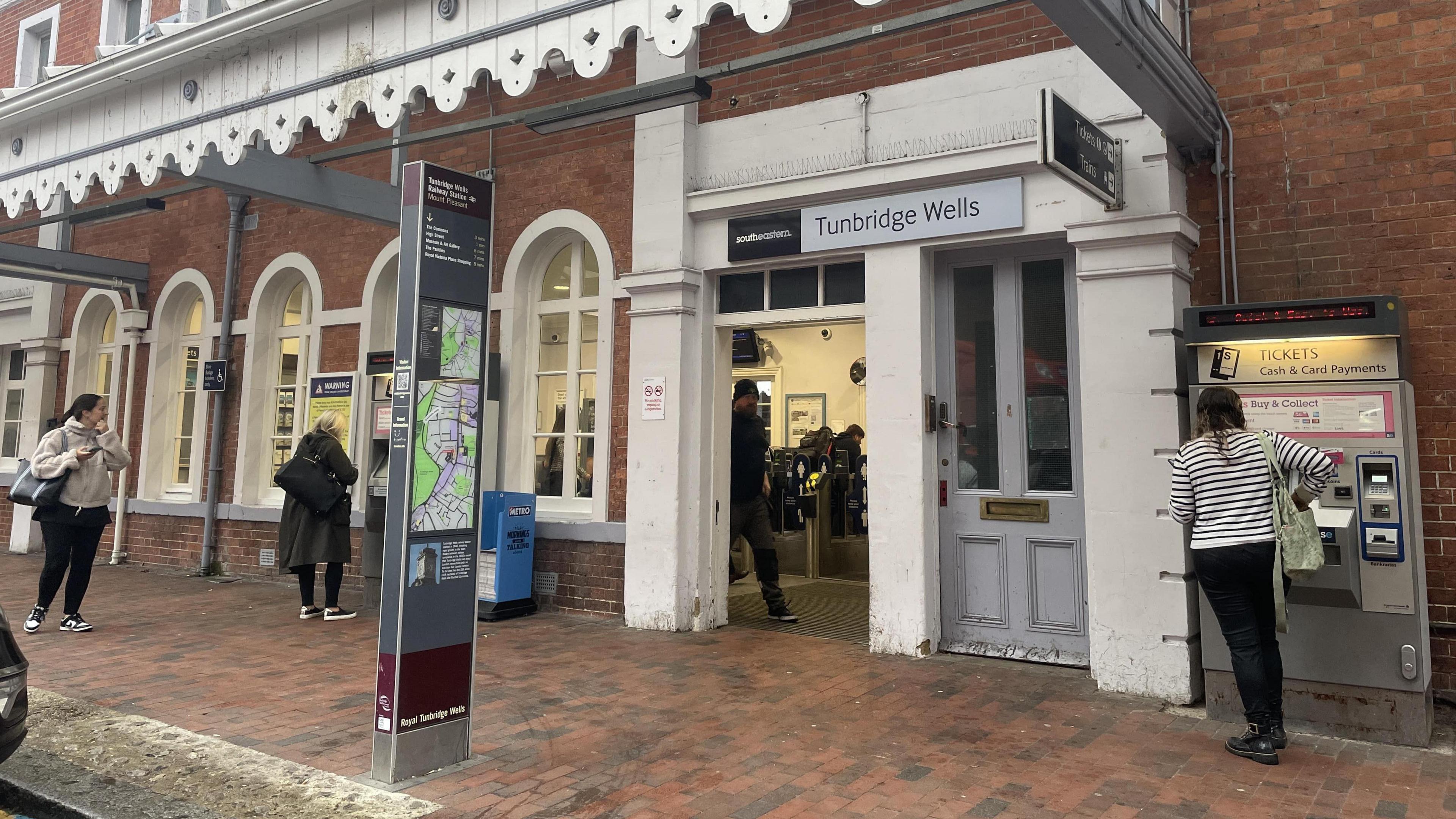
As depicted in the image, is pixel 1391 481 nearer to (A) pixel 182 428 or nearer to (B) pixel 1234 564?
(B) pixel 1234 564

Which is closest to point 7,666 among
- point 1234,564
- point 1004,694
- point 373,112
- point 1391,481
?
point 373,112

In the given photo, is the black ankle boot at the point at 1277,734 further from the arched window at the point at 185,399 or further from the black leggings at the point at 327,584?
the arched window at the point at 185,399

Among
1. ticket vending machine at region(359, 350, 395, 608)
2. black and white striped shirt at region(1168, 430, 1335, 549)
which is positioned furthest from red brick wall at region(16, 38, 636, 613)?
black and white striped shirt at region(1168, 430, 1335, 549)

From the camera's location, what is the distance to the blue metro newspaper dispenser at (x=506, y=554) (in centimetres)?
768

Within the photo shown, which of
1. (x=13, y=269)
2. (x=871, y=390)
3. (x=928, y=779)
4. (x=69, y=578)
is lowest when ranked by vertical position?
(x=928, y=779)

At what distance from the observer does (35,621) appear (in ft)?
23.1

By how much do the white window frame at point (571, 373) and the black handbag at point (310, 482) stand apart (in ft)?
5.61

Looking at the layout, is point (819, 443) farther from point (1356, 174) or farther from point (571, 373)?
point (1356, 174)

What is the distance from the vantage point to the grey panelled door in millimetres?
6055

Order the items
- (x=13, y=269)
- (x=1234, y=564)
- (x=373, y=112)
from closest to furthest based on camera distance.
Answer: (x=1234, y=564)
(x=373, y=112)
(x=13, y=269)

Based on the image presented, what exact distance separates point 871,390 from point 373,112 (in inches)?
145

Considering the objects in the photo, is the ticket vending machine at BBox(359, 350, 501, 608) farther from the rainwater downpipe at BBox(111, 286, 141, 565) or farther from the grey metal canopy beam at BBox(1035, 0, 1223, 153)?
the grey metal canopy beam at BBox(1035, 0, 1223, 153)

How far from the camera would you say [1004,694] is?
212 inches

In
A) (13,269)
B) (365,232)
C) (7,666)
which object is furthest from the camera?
(13,269)
